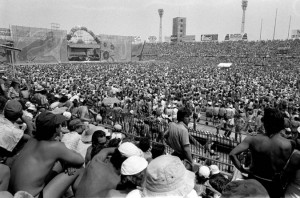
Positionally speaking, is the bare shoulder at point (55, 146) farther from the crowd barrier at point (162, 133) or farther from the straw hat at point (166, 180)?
the crowd barrier at point (162, 133)

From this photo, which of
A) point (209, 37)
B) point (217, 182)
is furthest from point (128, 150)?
point (209, 37)

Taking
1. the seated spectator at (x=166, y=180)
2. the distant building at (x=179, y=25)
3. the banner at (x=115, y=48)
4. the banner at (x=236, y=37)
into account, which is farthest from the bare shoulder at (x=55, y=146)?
the distant building at (x=179, y=25)

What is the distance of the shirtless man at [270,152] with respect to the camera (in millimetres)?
2764

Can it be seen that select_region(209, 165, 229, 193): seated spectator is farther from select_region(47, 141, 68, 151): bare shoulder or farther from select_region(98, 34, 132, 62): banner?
select_region(98, 34, 132, 62): banner

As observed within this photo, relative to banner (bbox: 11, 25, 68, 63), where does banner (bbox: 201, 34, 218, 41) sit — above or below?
above

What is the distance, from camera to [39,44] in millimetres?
46719

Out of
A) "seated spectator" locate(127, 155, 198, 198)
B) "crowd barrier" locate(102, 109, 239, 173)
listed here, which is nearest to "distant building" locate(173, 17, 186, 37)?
"crowd barrier" locate(102, 109, 239, 173)

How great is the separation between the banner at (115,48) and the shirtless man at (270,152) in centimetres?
5806

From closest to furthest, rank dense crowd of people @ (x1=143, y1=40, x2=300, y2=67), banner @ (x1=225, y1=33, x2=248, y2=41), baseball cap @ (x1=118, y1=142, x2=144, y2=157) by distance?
baseball cap @ (x1=118, y1=142, x2=144, y2=157) < dense crowd of people @ (x1=143, y1=40, x2=300, y2=67) < banner @ (x1=225, y1=33, x2=248, y2=41)

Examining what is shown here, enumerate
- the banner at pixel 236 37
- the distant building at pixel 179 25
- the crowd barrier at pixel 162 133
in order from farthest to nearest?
the distant building at pixel 179 25, the banner at pixel 236 37, the crowd barrier at pixel 162 133

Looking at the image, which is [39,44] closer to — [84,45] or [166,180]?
[84,45]

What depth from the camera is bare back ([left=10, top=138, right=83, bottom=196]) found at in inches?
106

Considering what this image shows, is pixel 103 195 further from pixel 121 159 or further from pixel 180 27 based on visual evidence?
pixel 180 27

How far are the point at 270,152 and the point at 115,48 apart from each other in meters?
59.4
